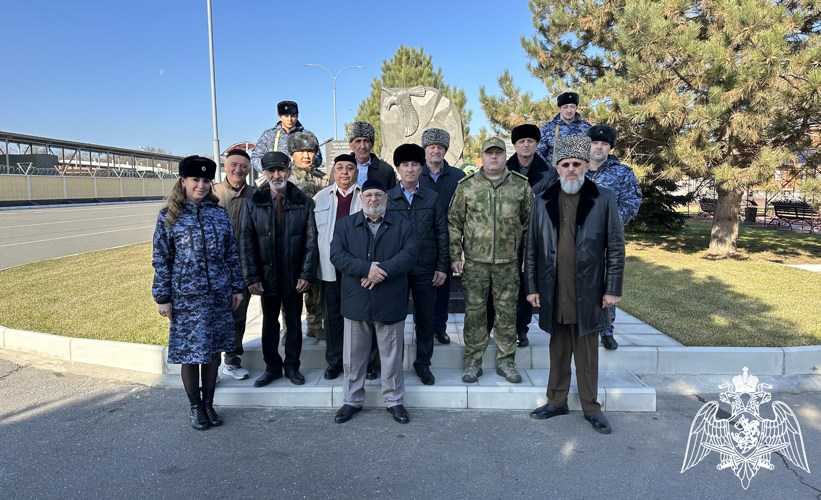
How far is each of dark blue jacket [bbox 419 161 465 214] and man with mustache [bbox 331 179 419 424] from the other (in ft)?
3.16

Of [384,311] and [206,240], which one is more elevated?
[206,240]

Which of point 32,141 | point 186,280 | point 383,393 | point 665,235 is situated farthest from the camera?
point 32,141

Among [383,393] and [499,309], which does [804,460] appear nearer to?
Result: [499,309]

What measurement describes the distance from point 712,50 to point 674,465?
754 cm

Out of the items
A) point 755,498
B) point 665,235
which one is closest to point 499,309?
point 755,498

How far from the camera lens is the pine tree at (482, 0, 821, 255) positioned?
748 centimetres

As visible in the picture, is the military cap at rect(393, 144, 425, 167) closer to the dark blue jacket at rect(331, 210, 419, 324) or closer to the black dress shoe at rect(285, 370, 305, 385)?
the dark blue jacket at rect(331, 210, 419, 324)

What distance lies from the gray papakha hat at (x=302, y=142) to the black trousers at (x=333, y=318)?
1221 millimetres

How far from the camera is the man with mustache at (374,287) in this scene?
3.31m

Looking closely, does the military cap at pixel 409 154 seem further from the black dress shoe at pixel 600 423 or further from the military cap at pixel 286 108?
the black dress shoe at pixel 600 423

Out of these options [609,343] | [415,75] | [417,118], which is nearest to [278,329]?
[609,343]

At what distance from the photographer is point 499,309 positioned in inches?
152

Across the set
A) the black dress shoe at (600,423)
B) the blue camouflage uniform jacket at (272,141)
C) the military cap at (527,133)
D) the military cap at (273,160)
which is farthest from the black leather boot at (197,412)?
the military cap at (527,133)

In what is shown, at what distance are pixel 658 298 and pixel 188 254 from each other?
596 cm
